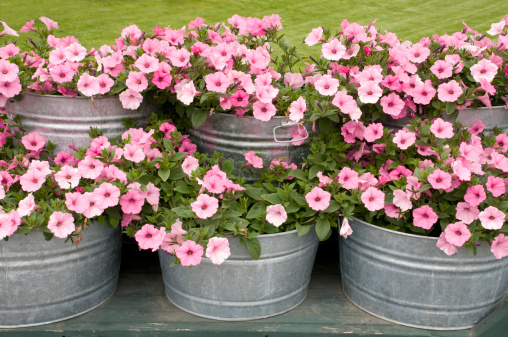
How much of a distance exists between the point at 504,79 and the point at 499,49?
13 cm

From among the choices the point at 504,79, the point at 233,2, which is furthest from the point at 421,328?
the point at 233,2

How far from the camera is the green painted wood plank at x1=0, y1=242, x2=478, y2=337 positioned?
1.91m

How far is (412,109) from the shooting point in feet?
6.93

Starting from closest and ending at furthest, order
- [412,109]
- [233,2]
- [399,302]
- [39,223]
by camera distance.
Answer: [39,223] < [399,302] < [412,109] < [233,2]

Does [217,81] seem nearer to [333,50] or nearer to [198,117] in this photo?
[198,117]

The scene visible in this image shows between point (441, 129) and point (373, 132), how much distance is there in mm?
235

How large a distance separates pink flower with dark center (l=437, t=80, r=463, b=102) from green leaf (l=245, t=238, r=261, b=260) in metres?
0.86

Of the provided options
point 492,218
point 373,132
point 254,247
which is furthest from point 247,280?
point 492,218

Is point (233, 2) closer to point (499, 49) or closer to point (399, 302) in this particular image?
point (499, 49)

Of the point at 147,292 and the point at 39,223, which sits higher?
Result: the point at 39,223

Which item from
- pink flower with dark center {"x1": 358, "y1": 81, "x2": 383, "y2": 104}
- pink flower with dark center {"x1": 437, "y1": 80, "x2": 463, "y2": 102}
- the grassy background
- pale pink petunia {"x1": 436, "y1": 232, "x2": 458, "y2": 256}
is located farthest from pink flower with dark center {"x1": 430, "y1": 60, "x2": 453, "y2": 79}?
the grassy background

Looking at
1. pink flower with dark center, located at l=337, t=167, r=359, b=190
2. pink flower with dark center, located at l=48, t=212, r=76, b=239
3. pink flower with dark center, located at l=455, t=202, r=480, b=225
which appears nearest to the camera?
pink flower with dark center, located at l=48, t=212, r=76, b=239

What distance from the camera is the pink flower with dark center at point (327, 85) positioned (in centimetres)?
197

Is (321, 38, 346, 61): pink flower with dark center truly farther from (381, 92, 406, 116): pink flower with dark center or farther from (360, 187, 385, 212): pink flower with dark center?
(360, 187, 385, 212): pink flower with dark center
